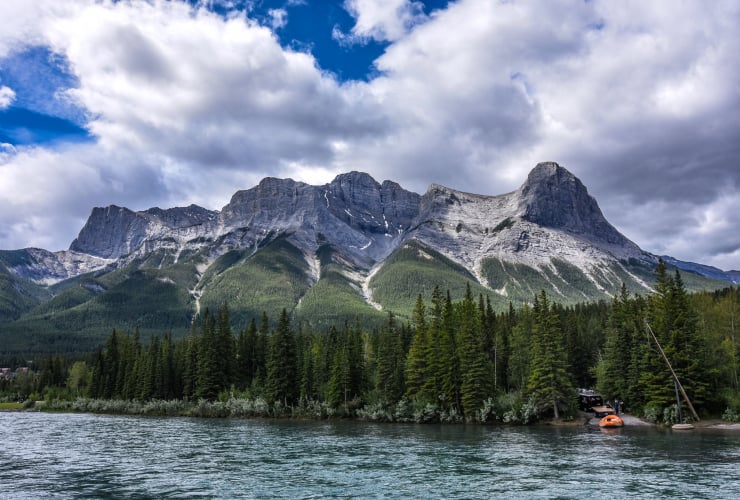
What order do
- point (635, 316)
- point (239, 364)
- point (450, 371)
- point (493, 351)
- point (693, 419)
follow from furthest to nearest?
point (239, 364) < point (493, 351) < point (635, 316) < point (450, 371) < point (693, 419)

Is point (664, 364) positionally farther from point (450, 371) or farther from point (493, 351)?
point (493, 351)

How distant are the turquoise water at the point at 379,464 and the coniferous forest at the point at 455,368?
38.4 ft

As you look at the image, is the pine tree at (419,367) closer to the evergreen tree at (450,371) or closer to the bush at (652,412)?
the evergreen tree at (450,371)

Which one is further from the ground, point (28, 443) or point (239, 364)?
point (239, 364)

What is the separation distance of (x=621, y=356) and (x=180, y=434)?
7278cm

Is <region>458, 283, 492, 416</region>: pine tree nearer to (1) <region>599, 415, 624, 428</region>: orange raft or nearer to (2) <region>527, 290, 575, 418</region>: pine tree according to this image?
(2) <region>527, 290, 575, 418</region>: pine tree

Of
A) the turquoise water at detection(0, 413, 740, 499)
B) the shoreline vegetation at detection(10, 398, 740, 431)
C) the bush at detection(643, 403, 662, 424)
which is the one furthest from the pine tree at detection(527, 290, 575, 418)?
the bush at detection(643, 403, 662, 424)

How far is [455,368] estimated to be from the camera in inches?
3711

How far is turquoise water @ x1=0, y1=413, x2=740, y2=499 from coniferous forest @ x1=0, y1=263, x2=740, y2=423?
38.4 feet

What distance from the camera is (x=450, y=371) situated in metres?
94.1

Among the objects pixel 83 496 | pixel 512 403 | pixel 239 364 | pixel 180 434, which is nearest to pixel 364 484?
pixel 83 496

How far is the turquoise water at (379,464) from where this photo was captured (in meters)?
36.5

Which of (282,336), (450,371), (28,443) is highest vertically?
(282,336)

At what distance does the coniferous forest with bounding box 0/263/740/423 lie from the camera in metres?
81.2
